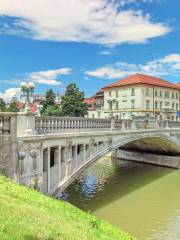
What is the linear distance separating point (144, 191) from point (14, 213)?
793 inches

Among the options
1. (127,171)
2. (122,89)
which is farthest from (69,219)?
(122,89)

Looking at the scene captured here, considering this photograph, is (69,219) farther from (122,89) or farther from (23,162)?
(122,89)

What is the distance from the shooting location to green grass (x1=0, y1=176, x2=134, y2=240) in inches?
274

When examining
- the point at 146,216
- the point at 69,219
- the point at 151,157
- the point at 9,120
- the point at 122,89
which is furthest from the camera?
the point at 122,89

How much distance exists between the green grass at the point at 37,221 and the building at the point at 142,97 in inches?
2576

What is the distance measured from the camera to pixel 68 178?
18125mm

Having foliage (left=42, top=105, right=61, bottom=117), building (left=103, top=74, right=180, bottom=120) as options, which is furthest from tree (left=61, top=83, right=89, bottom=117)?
building (left=103, top=74, right=180, bottom=120)

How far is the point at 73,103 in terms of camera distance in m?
74.2

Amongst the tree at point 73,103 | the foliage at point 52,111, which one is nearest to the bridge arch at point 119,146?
the tree at point 73,103

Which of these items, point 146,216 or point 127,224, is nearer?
point 127,224

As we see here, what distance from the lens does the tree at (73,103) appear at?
7412 centimetres

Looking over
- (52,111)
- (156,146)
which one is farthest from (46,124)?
(52,111)

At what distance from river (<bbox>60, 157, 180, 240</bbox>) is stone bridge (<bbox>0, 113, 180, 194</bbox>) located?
3578 mm

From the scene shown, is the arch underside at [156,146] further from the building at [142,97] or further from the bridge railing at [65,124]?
the building at [142,97]
